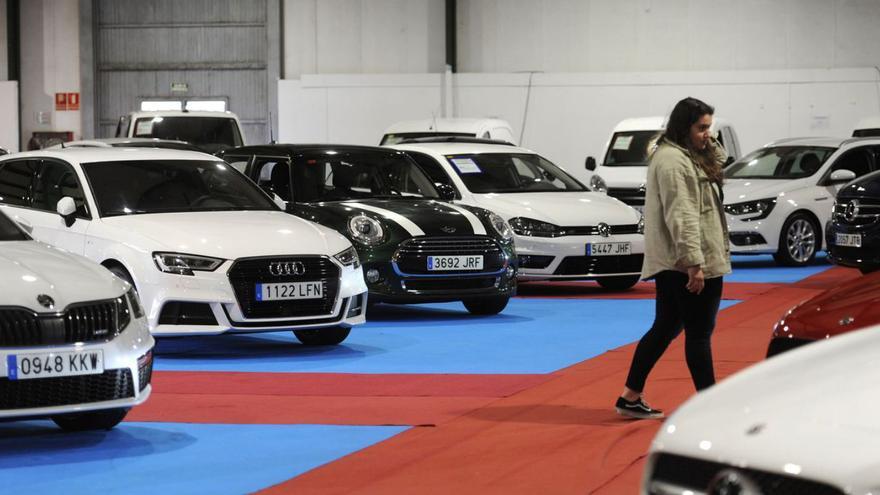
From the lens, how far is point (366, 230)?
38.3 feet

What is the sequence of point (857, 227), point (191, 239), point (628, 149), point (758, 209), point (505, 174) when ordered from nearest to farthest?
point (191, 239) < point (857, 227) < point (505, 174) < point (758, 209) < point (628, 149)

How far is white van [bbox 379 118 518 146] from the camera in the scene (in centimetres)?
2056

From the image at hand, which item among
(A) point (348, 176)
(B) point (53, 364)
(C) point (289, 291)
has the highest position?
(A) point (348, 176)

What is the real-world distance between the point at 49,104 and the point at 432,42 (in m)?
7.98

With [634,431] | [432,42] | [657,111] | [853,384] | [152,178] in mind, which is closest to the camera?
[853,384]

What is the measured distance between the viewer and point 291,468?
638 cm

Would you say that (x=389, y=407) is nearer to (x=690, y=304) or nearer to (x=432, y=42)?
(x=690, y=304)

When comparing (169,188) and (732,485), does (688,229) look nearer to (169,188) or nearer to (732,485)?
(732,485)

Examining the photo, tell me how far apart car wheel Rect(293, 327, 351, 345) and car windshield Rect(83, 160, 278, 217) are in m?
0.92

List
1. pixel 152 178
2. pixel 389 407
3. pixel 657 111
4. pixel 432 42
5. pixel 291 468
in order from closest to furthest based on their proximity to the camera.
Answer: pixel 291 468 → pixel 389 407 → pixel 152 178 → pixel 657 111 → pixel 432 42

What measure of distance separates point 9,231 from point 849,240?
27.8ft

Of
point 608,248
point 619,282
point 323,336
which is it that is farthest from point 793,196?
point 323,336

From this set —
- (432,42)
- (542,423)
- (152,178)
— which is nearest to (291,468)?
(542,423)

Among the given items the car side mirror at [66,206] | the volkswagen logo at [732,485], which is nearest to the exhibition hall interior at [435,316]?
the volkswagen logo at [732,485]
